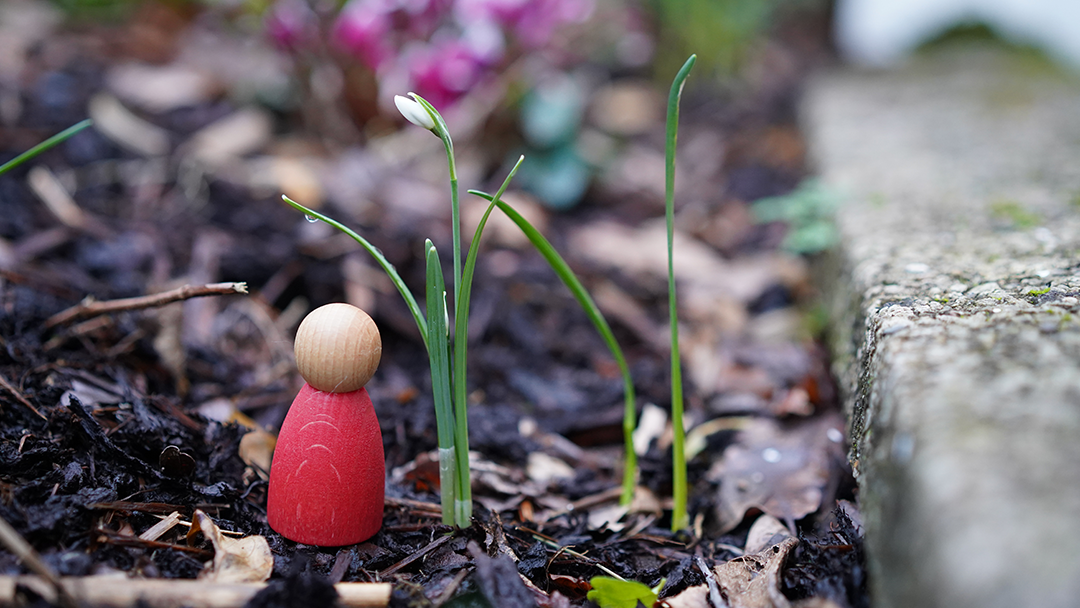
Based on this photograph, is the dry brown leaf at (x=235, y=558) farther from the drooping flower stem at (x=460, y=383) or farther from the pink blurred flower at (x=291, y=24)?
the pink blurred flower at (x=291, y=24)

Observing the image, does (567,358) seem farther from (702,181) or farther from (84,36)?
(84,36)

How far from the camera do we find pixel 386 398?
53.1 inches

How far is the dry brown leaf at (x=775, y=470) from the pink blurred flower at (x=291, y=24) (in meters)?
1.85

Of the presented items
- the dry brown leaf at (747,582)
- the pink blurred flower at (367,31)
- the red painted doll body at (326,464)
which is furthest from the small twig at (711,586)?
the pink blurred flower at (367,31)

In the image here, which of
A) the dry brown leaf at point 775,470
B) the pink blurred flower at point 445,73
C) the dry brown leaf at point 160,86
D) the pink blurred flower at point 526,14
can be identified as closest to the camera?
the dry brown leaf at point 775,470

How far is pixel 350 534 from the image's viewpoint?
0.90 meters

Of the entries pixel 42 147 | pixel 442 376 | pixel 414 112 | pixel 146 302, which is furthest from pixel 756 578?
pixel 42 147

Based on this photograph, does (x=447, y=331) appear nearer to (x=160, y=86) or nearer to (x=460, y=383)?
(x=460, y=383)

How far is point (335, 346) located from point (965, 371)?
0.68 metres

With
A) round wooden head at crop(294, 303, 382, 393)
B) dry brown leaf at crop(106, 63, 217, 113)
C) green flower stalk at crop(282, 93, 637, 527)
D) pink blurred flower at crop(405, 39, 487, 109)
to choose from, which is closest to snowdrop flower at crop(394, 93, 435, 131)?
green flower stalk at crop(282, 93, 637, 527)

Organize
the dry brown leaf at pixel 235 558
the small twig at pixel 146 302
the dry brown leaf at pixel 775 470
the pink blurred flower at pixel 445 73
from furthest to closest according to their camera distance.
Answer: the pink blurred flower at pixel 445 73, the dry brown leaf at pixel 775 470, the small twig at pixel 146 302, the dry brown leaf at pixel 235 558

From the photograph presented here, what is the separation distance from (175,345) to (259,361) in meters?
0.19

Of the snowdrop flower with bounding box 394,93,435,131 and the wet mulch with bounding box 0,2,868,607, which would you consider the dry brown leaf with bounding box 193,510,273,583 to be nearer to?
the wet mulch with bounding box 0,2,868,607

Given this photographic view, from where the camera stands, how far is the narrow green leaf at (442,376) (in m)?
0.86
